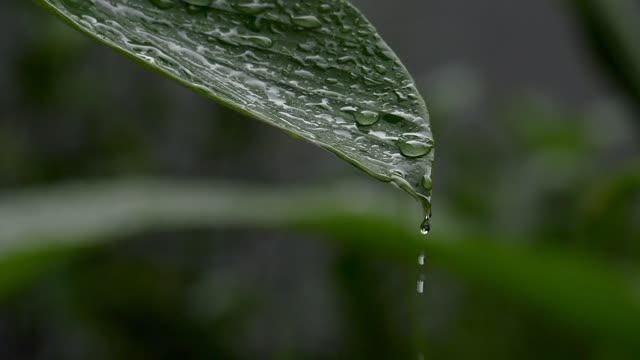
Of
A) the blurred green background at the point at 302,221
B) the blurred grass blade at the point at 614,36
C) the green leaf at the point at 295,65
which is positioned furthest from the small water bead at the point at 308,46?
the blurred grass blade at the point at 614,36

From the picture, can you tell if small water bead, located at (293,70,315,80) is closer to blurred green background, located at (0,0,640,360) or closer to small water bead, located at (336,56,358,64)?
small water bead, located at (336,56,358,64)

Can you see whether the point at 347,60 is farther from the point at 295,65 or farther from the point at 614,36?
the point at 614,36

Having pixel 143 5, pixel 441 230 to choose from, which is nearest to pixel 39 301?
pixel 441 230

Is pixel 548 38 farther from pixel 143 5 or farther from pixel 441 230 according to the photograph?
pixel 143 5

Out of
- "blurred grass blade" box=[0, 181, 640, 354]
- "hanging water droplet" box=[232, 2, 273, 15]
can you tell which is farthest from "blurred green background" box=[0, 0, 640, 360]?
"hanging water droplet" box=[232, 2, 273, 15]

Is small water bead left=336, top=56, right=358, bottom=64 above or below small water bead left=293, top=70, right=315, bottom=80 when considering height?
above

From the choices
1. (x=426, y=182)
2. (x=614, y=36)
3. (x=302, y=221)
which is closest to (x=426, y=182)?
(x=426, y=182)

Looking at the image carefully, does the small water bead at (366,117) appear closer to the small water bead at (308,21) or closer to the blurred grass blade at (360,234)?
the small water bead at (308,21)
